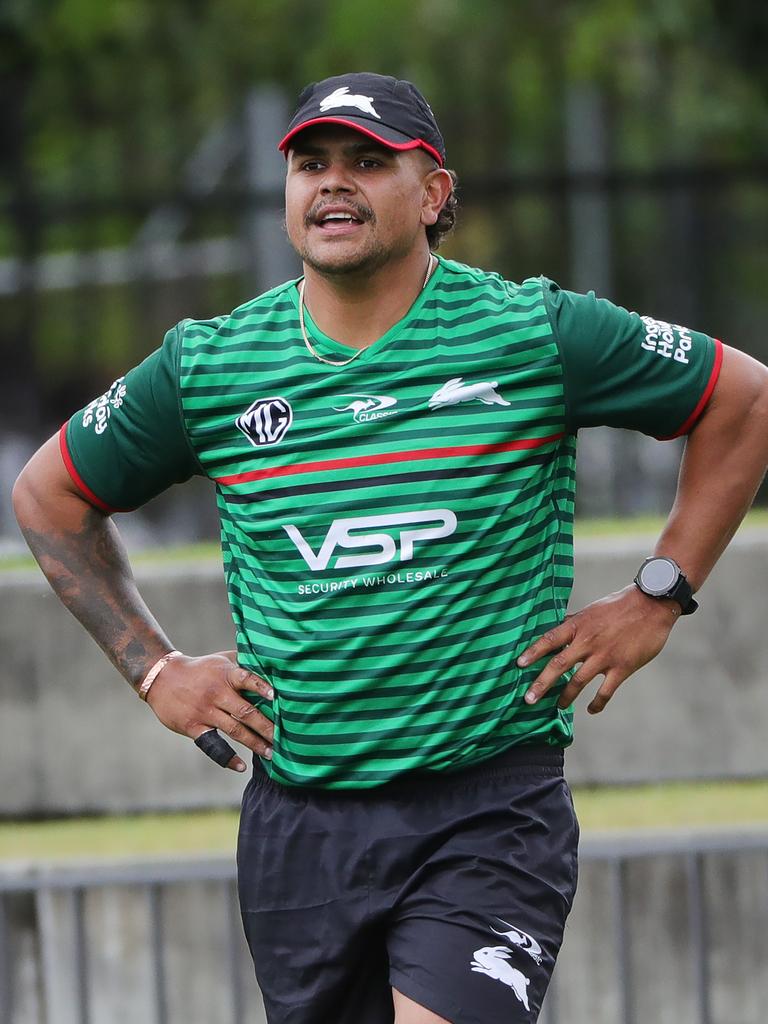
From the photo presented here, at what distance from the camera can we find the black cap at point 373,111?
11.9 feet

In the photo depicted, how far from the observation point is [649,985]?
529cm

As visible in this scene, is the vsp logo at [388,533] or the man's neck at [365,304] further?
the man's neck at [365,304]

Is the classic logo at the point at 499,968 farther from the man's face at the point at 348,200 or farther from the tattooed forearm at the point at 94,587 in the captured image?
the man's face at the point at 348,200

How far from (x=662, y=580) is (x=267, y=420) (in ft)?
2.84

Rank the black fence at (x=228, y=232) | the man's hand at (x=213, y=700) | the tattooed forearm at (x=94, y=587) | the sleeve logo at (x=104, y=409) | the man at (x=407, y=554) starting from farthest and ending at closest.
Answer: the black fence at (x=228, y=232), the tattooed forearm at (x=94, y=587), the sleeve logo at (x=104, y=409), the man's hand at (x=213, y=700), the man at (x=407, y=554)

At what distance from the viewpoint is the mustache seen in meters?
3.63

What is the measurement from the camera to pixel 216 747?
385cm

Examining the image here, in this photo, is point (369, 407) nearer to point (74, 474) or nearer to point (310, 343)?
point (310, 343)

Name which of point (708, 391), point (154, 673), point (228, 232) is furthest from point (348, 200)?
point (228, 232)

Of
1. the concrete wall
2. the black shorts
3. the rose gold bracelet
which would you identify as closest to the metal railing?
the concrete wall

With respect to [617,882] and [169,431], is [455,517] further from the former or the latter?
[617,882]

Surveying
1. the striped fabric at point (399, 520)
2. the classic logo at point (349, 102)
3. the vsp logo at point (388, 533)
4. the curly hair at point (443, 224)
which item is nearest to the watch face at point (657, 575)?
the striped fabric at point (399, 520)

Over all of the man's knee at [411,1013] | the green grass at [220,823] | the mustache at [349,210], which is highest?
the mustache at [349,210]

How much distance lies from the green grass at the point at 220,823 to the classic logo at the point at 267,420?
2.29 m
